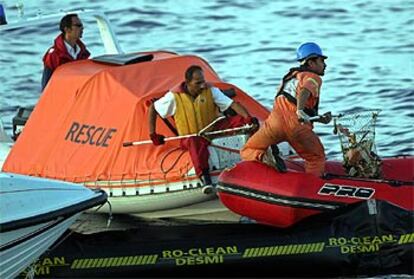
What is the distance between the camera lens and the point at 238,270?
1243 cm

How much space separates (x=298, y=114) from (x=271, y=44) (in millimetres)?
10591

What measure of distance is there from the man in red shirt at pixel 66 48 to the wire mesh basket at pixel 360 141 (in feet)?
9.86

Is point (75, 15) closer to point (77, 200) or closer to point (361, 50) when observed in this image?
point (77, 200)

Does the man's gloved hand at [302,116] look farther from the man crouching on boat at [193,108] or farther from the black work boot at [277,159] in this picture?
the man crouching on boat at [193,108]

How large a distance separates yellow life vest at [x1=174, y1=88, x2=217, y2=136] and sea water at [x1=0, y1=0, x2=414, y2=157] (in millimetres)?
3596

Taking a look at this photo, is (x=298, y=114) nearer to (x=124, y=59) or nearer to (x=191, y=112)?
(x=191, y=112)

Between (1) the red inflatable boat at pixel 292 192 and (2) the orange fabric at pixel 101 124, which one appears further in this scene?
(2) the orange fabric at pixel 101 124

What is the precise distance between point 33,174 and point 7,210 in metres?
2.24

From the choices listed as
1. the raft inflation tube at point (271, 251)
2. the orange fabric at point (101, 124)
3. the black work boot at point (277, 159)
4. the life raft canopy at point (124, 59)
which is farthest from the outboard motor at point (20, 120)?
the black work boot at point (277, 159)

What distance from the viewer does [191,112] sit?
42.9ft

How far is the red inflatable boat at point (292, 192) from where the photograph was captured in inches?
487

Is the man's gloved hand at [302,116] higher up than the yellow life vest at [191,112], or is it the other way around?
the man's gloved hand at [302,116]

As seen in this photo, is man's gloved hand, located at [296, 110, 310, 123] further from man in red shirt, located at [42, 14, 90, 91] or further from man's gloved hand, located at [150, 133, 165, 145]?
man in red shirt, located at [42, 14, 90, 91]

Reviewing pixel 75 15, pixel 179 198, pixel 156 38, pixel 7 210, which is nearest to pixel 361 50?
pixel 156 38
